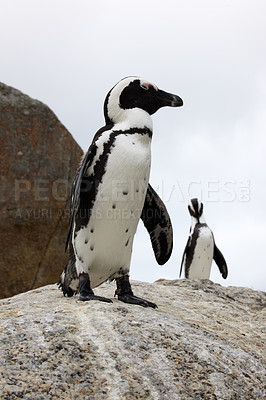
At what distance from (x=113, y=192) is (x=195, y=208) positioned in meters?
7.47

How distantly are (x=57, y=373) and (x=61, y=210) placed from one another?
5.19 m

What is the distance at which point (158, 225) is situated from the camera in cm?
454

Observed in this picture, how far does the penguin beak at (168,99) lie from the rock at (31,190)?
374 cm

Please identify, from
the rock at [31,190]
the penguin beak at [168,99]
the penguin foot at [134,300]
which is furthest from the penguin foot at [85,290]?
the rock at [31,190]

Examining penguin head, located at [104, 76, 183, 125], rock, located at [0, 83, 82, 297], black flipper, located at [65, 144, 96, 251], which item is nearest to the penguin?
rock, located at [0, 83, 82, 297]

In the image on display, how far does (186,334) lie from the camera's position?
10.4 ft

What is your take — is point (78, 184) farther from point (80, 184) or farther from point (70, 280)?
point (70, 280)

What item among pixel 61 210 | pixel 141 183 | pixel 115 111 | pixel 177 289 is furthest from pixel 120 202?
pixel 61 210

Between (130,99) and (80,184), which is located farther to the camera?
(130,99)

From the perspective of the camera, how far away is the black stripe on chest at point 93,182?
3.76 meters

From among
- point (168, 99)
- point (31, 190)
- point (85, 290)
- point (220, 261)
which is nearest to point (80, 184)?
point (85, 290)

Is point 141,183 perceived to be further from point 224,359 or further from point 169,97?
point 224,359

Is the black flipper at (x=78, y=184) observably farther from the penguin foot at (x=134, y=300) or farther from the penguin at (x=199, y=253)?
the penguin at (x=199, y=253)

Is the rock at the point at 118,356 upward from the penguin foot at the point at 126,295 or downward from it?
downward
